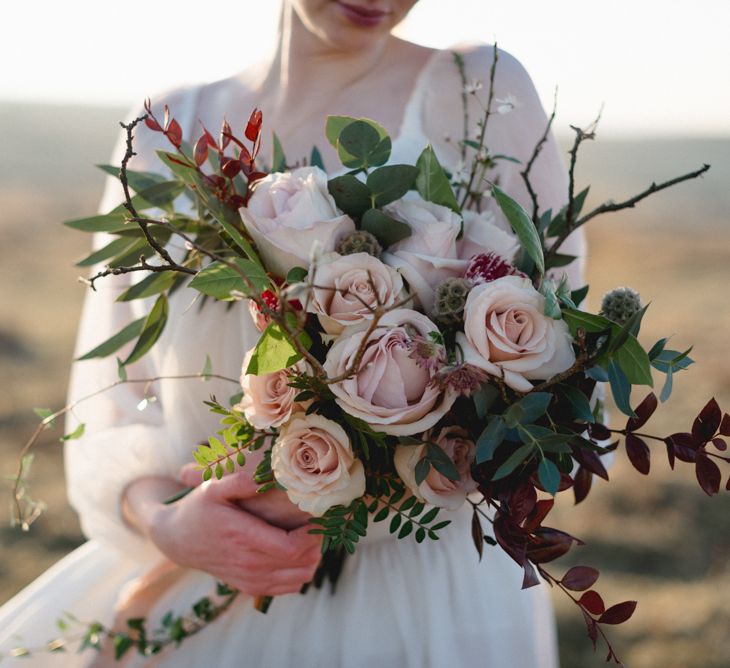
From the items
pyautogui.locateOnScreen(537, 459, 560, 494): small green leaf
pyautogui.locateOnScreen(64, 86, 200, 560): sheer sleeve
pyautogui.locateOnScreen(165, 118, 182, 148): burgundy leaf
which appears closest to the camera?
pyautogui.locateOnScreen(537, 459, 560, 494): small green leaf

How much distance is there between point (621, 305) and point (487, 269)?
0.68ft

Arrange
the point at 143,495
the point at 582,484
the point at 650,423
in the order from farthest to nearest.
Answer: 1. the point at 650,423
2. the point at 143,495
3. the point at 582,484

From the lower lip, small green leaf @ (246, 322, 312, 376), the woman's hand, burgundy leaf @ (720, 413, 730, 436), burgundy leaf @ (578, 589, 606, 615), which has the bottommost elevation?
the woman's hand

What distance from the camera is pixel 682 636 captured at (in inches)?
153

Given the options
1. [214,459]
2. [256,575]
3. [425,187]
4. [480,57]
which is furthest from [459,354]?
[480,57]

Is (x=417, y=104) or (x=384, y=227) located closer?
(x=384, y=227)

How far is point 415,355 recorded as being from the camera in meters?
1.12

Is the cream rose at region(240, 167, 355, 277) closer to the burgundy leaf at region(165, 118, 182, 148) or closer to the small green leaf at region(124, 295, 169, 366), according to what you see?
the burgundy leaf at region(165, 118, 182, 148)

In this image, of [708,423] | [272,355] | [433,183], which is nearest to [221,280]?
[272,355]

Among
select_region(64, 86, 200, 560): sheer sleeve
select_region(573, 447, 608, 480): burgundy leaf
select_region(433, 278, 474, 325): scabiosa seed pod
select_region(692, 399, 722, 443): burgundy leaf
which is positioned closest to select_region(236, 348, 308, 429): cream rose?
select_region(433, 278, 474, 325): scabiosa seed pod

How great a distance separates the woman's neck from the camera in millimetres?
1976

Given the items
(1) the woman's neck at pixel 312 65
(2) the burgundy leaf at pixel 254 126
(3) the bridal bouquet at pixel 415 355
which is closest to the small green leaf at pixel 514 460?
(3) the bridal bouquet at pixel 415 355

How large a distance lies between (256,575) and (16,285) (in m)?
10.9

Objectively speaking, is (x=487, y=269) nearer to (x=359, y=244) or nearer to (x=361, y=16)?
(x=359, y=244)
